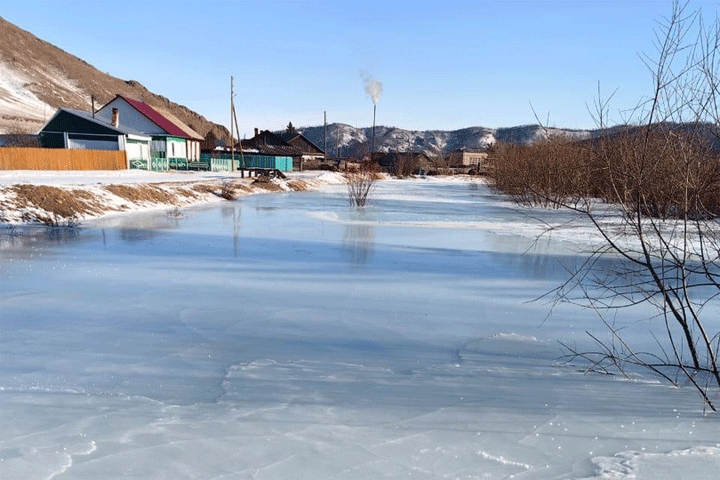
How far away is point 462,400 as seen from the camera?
11.5 feet

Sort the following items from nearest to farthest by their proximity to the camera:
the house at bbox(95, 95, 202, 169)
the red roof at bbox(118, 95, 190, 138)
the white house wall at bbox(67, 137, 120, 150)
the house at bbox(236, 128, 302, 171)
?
the white house wall at bbox(67, 137, 120, 150) → the house at bbox(95, 95, 202, 169) → the red roof at bbox(118, 95, 190, 138) → the house at bbox(236, 128, 302, 171)

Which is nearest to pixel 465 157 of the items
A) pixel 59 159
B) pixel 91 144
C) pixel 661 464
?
pixel 91 144

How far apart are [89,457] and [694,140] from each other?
3971 millimetres

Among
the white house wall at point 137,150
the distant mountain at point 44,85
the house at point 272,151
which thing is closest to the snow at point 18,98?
the distant mountain at point 44,85

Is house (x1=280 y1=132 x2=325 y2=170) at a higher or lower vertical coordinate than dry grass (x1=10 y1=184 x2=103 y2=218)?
higher

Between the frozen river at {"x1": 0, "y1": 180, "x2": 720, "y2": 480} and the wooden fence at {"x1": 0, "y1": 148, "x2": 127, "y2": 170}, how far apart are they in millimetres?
19993

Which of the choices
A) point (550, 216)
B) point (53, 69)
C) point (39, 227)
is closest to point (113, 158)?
point (39, 227)

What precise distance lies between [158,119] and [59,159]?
14.3m

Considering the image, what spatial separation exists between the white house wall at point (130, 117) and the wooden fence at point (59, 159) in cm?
860

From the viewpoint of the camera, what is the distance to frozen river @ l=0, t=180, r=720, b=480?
2.78 m

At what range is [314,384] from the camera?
3717 millimetres

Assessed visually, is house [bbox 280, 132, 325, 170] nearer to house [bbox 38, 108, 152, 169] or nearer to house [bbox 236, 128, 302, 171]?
house [bbox 236, 128, 302, 171]

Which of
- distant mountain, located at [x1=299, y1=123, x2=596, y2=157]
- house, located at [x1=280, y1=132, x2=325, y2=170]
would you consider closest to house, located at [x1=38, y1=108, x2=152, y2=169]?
house, located at [x1=280, y1=132, x2=325, y2=170]

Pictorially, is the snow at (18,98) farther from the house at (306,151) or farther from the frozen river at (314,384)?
the frozen river at (314,384)
